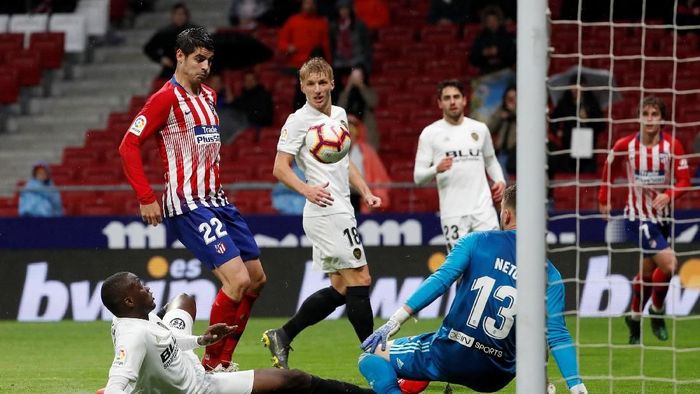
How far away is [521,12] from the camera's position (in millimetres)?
4848

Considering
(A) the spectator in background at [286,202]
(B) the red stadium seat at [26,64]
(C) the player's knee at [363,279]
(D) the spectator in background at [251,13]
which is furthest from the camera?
(B) the red stadium seat at [26,64]

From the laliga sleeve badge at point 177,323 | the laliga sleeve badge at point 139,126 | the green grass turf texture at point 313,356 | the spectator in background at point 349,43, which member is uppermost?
the spectator in background at point 349,43

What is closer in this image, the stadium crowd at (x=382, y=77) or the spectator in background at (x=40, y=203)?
the spectator in background at (x=40, y=203)

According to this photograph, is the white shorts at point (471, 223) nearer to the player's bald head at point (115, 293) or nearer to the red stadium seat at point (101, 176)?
the player's bald head at point (115, 293)

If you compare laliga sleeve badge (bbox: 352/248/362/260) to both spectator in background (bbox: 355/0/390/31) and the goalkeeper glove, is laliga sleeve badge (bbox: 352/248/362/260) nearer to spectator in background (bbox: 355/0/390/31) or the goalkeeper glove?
the goalkeeper glove

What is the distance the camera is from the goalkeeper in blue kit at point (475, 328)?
5.42 metres

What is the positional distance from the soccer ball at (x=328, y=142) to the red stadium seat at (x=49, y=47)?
1181 centimetres

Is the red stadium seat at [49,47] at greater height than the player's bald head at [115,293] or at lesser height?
greater

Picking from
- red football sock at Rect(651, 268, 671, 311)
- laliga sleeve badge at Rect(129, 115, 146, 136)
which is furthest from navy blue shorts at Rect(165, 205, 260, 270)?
red football sock at Rect(651, 268, 671, 311)

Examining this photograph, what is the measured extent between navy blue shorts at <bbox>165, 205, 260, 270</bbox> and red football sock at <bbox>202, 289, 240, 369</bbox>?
0.70 feet

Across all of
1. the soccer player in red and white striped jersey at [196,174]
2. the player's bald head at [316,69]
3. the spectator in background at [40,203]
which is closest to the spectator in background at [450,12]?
the spectator in background at [40,203]

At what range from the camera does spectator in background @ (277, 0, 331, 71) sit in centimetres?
1647

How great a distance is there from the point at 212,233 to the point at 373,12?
11167 mm

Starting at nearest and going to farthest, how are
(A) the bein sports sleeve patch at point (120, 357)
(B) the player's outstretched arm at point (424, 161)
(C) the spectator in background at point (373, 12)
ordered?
(A) the bein sports sleeve patch at point (120, 357)
(B) the player's outstretched arm at point (424, 161)
(C) the spectator in background at point (373, 12)
